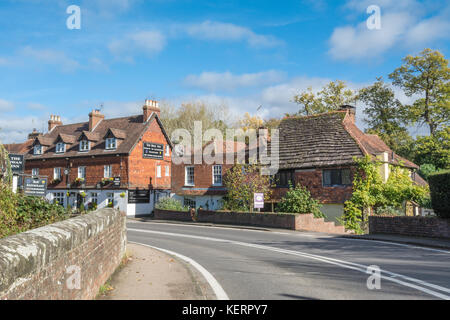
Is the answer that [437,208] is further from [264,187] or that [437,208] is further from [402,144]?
[402,144]

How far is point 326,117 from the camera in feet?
108

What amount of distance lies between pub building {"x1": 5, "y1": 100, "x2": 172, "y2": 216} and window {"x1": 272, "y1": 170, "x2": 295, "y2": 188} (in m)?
15.3

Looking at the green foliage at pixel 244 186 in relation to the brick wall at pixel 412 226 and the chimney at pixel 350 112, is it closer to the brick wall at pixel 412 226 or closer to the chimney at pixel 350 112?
the chimney at pixel 350 112

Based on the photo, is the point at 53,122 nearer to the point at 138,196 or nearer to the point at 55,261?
the point at 138,196

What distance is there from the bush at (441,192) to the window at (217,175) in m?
19.6

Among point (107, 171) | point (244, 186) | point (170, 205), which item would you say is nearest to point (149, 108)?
point (107, 171)

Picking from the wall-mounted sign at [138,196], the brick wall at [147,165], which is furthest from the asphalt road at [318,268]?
the brick wall at [147,165]

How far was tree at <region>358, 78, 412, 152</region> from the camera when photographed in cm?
4728

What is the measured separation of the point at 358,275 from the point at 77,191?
3822cm

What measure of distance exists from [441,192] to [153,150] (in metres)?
30.2

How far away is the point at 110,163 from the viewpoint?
1610 inches

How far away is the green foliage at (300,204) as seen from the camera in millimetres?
27125
